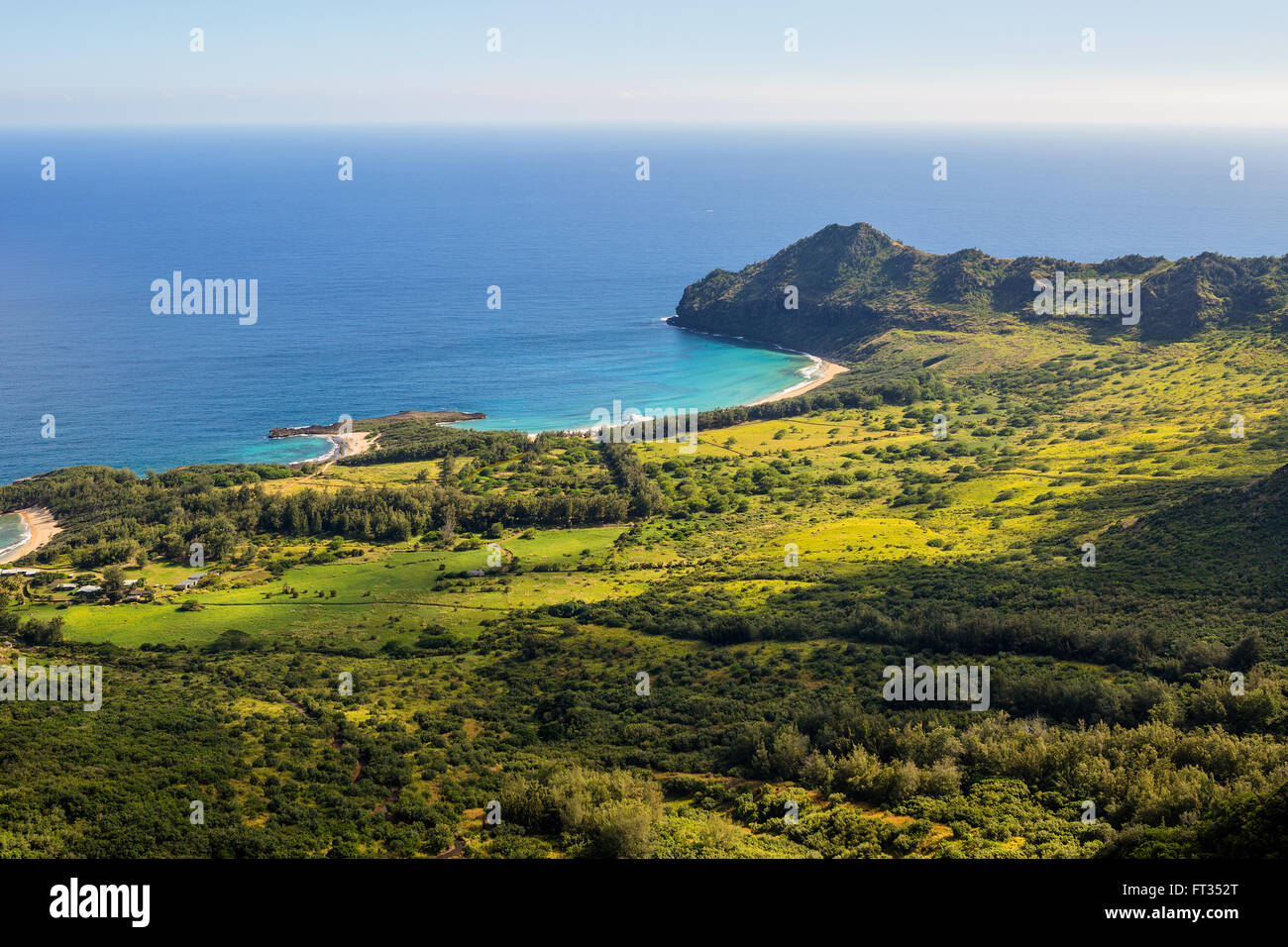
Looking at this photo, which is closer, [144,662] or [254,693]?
[254,693]

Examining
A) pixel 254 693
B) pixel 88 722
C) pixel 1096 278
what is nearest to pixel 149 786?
pixel 88 722

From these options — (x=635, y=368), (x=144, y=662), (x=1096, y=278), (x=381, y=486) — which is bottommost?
(x=144, y=662)

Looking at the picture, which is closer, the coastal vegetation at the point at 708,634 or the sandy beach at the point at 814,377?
the coastal vegetation at the point at 708,634

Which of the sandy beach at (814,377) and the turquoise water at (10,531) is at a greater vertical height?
the sandy beach at (814,377)

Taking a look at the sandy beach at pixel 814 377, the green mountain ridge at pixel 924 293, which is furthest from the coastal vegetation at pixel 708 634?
the green mountain ridge at pixel 924 293

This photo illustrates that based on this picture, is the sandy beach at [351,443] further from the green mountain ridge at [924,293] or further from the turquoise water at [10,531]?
the green mountain ridge at [924,293]

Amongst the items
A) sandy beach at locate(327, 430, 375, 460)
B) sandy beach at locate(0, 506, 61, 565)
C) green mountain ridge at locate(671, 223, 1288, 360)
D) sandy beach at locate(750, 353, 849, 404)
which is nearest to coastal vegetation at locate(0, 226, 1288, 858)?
sandy beach at locate(0, 506, 61, 565)
